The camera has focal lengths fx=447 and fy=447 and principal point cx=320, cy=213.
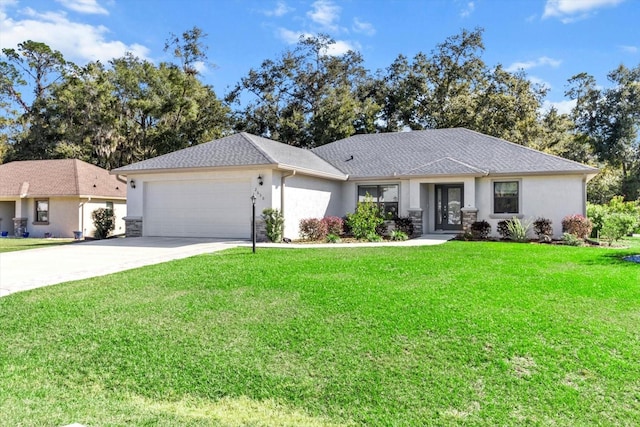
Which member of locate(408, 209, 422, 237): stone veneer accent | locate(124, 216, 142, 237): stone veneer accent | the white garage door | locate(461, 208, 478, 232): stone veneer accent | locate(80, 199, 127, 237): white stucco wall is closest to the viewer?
the white garage door

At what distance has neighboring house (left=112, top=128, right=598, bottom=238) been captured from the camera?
15.4 metres

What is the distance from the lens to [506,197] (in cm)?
1656

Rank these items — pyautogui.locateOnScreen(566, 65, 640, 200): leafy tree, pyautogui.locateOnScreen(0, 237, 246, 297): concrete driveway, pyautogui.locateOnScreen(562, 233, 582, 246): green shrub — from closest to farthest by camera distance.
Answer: pyautogui.locateOnScreen(0, 237, 246, 297): concrete driveway < pyautogui.locateOnScreen(562, 233, 582, 246): green shrub < pyautogui.locateOnScreen(566, 65, 640, 200): leafy tree

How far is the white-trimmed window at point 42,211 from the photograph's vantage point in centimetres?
2256

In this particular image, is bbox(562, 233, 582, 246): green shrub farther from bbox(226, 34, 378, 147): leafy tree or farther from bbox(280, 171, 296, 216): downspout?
bbox(226, 34, 378, 147): leafy tree

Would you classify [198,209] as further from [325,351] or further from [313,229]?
[325,351]

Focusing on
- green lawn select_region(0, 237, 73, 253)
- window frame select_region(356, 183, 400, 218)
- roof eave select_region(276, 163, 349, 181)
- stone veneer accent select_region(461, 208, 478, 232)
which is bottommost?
green lawn select_region(0, 237, 73, 253)

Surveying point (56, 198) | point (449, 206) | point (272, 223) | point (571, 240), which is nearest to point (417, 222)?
point (449, 206)

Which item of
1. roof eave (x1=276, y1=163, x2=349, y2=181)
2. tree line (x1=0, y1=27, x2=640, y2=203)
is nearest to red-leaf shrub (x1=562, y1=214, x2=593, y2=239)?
roof eave (x1=276, y1=163, x2=349, y2=181)

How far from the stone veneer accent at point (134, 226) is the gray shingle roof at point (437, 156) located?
8.48 m

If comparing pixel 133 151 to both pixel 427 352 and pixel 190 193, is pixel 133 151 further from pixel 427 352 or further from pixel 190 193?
pixel 427 352

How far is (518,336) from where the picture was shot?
5066 mm

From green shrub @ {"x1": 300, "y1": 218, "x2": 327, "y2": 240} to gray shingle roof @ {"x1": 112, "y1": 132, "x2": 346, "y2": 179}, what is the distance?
1.81 meters

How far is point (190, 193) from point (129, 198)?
260cm
